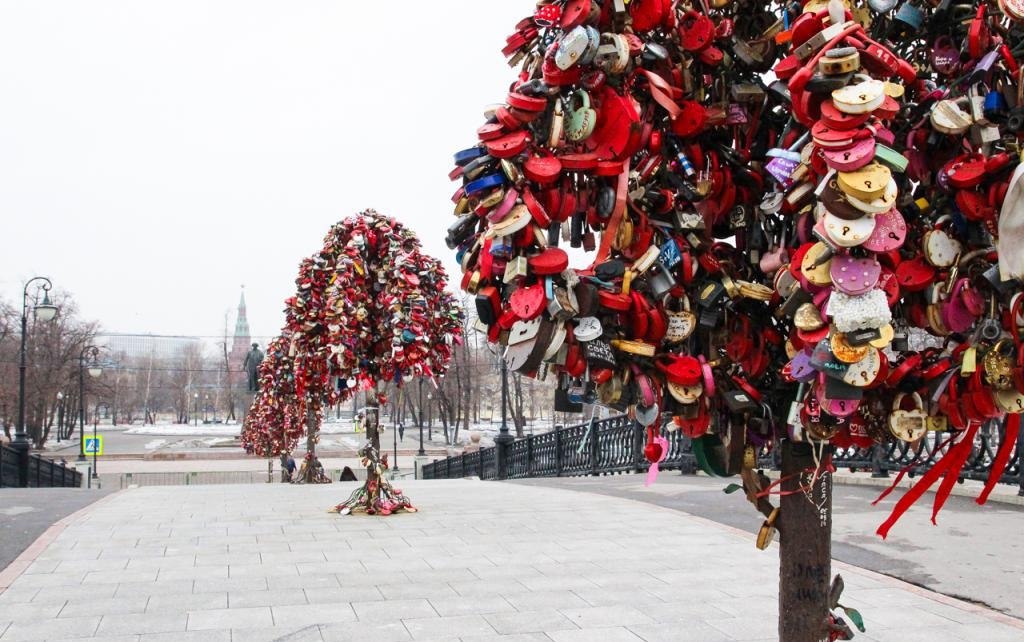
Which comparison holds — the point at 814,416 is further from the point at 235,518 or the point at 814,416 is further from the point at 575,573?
the point at 235,518

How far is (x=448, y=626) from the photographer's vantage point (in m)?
5.89

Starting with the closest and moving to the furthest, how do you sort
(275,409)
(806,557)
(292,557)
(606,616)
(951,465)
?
(951,465), (806,557), (606,616), (292,557), (275,409)

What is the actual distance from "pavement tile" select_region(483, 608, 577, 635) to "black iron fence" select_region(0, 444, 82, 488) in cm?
1778

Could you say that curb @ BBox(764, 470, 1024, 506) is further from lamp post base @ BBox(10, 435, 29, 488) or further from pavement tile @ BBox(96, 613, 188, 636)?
lamp post base @ BBox(10, 435, 29, 488)

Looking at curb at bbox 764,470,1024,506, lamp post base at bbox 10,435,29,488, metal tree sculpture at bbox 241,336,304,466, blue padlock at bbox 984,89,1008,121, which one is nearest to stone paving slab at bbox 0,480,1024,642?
curb at bbox 764,470,1024,506

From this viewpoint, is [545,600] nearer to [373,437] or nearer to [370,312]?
[373,437]

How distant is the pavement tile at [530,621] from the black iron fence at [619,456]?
4556mm

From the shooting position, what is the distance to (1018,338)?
2117mm

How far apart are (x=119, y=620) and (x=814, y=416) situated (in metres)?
5.35

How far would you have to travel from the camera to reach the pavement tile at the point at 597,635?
18.4ft

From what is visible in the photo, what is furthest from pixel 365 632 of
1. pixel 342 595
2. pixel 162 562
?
pixel 162 562

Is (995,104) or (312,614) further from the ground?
(995,104)

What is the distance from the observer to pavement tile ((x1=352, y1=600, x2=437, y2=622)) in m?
6.13

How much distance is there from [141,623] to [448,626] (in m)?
2.11
